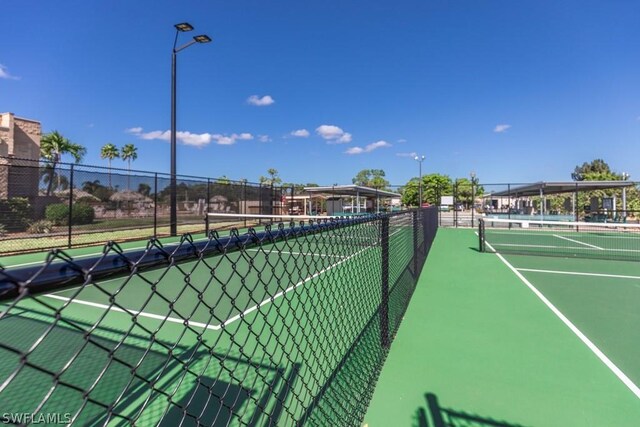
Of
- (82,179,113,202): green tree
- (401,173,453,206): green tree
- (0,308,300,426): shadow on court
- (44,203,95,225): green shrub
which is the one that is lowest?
(0,308,300,426): shadow on court

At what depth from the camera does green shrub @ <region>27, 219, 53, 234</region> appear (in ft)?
35.1

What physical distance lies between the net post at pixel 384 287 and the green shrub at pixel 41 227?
12085 mm

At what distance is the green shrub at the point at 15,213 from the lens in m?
10.0

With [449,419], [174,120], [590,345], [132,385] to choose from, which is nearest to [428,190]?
[174,120]

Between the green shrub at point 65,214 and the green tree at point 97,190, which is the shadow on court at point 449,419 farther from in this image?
the green tree at point 97,190

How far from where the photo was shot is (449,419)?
110 inches

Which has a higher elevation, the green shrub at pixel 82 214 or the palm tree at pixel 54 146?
the palm tree at pixel 54 146

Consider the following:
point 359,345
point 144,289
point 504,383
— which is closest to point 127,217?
point 144,289

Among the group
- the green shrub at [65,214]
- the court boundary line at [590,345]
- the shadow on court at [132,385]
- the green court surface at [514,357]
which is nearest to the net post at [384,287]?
the green court surface at [514,357]

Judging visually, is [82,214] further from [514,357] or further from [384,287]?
[514,357]

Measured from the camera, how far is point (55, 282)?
0.87 m

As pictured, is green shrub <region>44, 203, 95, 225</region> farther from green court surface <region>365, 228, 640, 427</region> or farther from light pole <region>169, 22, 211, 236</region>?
green court surface <region>365, 228, 640, 427</region>

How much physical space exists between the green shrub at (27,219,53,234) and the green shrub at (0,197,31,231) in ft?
0.63

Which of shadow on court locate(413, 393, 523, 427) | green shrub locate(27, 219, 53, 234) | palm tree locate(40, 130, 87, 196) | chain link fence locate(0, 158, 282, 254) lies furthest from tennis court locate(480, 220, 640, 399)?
palm tree locate(40, 130, 87, 196)
